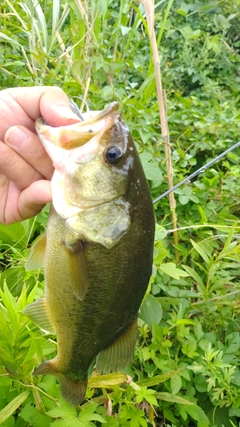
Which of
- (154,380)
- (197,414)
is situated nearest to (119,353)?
(154,380)

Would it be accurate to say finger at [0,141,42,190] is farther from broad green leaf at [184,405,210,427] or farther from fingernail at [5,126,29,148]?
broad green leaf at [184,405,210,427]

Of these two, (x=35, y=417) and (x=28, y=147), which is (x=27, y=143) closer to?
(x=28, y=147)

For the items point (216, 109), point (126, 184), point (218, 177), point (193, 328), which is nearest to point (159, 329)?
point (193, 328)

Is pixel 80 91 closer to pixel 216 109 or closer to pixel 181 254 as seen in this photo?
pixel 181 254

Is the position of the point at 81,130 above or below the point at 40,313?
above

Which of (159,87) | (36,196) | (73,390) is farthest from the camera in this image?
(159,87)

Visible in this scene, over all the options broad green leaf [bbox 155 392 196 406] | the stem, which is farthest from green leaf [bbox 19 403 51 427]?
the stem

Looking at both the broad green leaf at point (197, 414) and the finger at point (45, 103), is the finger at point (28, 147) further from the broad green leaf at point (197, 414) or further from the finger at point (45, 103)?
the broad green leaf at point (197, 414)
